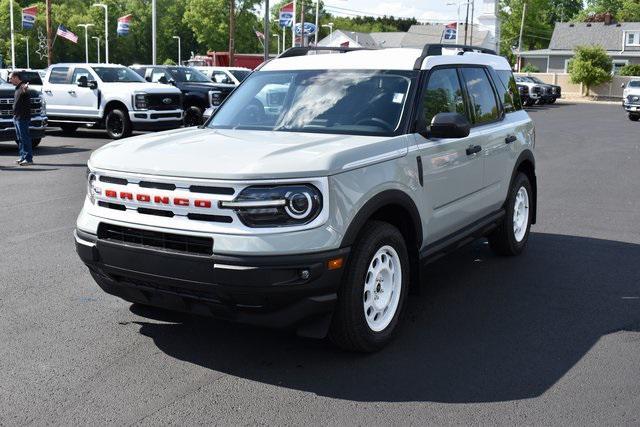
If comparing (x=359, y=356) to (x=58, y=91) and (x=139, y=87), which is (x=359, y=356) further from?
(x=58, y=91)

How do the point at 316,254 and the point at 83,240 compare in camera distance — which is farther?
the point at 83,240

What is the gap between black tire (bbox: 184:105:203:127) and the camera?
22875 mm

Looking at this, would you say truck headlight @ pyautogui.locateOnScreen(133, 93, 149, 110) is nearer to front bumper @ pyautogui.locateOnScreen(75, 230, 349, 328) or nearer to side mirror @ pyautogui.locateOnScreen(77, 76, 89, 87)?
side mirror @ pyautogui.locateOnScreen(77, 76, 89, 87)

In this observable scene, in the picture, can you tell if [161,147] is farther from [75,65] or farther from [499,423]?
[75,65]

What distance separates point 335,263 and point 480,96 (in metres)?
2.95

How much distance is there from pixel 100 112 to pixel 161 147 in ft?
55.0

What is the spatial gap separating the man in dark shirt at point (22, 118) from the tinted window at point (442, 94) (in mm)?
10850

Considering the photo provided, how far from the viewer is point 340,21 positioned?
157 metres

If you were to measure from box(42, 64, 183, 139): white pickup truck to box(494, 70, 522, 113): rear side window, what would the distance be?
46.2 feet

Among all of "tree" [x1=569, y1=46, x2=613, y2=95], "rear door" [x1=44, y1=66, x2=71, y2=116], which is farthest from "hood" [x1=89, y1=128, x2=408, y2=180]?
"tree" [x1=569, y1=46, x2=613, y2=95]

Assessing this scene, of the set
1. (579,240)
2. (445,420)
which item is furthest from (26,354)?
(579,240)

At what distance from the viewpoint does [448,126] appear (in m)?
5.23

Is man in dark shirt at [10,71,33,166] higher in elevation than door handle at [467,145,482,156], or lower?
lower

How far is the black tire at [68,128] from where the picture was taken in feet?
73.0
